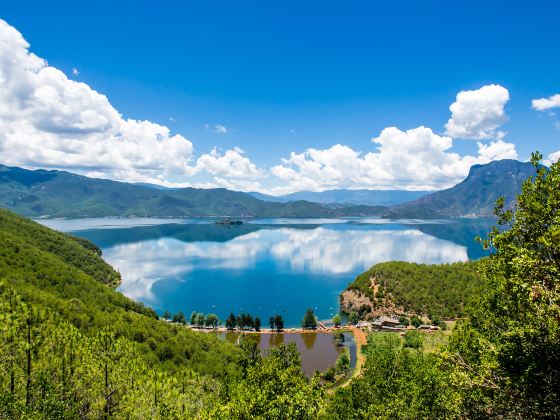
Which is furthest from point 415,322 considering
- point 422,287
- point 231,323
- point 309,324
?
point 231,323

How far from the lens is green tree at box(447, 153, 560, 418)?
11.9 metres

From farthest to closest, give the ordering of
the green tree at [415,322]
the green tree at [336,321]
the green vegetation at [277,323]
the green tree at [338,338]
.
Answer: the green tree at [336,321], the green tree at [415,322], the green vegetation at [277,323], the green tree at [338,338]

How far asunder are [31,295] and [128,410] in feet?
136

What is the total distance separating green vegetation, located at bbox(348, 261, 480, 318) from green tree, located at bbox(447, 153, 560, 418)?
99938 millimetres

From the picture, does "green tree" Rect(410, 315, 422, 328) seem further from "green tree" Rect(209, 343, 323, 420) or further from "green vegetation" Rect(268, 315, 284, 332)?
"green tree" Rect(209, 343, 323, 420)

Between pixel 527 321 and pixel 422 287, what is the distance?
113533 millimetres

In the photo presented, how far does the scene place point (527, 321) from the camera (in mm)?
13719

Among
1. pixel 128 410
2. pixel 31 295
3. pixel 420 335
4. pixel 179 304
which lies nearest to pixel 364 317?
pixel 420 335

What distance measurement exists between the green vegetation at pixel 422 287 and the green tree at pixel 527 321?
328 ft

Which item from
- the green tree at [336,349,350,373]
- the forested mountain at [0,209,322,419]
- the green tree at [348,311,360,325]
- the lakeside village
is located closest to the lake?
the green tree at [336,349,350,373]

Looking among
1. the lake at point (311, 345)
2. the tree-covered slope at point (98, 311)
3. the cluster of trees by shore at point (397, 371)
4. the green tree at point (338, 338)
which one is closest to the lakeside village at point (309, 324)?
the lake at point (311, 345)

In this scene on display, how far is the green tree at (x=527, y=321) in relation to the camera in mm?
11875

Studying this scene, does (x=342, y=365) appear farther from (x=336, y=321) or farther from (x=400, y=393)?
(x=400, y=393)

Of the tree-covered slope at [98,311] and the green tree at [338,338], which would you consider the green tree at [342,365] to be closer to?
the green tree at [338,338]
